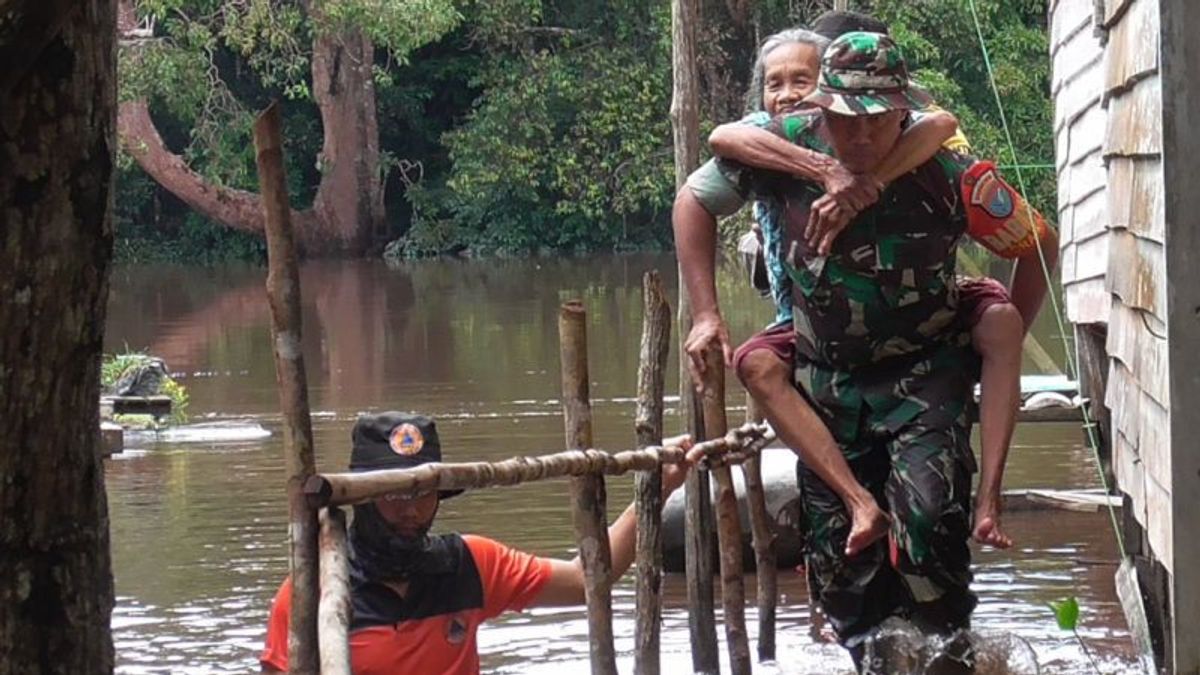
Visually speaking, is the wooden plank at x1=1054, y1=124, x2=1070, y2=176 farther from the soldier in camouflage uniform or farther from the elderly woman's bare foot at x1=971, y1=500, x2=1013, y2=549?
the elderly woman's bare foot at x1=971, y1=500, x2=1013, y2=549

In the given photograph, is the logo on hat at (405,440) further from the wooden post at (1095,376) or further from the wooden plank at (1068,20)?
the wooden plank at (1068,20)

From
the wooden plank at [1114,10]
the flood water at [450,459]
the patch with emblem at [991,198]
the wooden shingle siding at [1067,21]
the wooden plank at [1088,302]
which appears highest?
the wooden shingle siding at [1067,21]

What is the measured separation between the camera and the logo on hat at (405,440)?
512 cm

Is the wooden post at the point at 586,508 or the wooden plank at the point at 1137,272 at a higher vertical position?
the wooden plank at the point at 1137,272

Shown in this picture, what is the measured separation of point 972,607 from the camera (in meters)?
5.16

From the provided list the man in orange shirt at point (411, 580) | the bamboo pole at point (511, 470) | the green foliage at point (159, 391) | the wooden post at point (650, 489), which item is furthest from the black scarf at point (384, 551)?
the green foliage at point (159, 391)

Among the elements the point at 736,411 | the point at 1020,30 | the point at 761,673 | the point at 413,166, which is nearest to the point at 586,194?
the point at 413,166

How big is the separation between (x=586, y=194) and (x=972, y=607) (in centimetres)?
3135

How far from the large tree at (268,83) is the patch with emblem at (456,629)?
23874 mm

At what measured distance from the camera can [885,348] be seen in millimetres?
5137

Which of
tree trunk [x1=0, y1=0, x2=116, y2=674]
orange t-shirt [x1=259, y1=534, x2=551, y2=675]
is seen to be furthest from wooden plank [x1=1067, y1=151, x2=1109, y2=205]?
tree trunk [x1=0, y1=0, x2=116, y2=674]

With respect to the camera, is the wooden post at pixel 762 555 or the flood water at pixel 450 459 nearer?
the wooden post at pixel 762 555

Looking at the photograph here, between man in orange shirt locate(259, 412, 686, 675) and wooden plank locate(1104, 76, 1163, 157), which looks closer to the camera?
wooden plank locate(1104, 76, 1163, 157)

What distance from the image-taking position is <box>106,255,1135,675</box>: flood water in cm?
840
